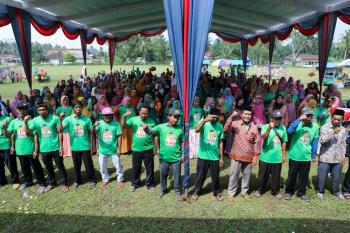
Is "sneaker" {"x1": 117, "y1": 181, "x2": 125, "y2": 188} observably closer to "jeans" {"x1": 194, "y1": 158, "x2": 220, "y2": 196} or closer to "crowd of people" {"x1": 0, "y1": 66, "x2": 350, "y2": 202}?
"crowd of people" {"x1": 0, "y1": 66, "x2": 350, "y2": 202}

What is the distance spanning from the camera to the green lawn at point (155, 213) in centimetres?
386

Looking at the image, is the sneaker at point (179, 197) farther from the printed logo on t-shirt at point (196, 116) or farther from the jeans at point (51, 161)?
the jeans at point (51, 161)

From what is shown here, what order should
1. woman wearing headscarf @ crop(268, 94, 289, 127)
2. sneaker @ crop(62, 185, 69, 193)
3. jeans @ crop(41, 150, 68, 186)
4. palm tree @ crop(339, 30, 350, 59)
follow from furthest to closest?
palm tree @ crop(339, 30, 350, 59) < woman wearing headscarf @ crop(268, 94, 289, 127) < sneaker @ crop(62, 185, 69, 193) < jeans @ crop(41, 150, 68, 186)

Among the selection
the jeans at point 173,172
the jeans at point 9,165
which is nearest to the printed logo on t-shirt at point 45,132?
the jeans at point 9,165

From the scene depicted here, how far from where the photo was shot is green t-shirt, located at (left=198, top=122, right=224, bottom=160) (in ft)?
14.3

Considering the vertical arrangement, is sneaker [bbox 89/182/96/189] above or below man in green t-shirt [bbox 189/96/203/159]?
below

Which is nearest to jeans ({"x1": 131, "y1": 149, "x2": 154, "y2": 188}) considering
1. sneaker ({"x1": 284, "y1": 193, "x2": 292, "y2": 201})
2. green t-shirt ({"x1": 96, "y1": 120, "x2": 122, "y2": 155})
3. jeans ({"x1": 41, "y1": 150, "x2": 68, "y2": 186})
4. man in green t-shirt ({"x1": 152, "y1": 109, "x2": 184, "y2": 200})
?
man in green t-shirt ({"x1": 152, "y1": 109, "x2": 184, "y2": 200})

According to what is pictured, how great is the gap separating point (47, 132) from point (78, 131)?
1.65ft

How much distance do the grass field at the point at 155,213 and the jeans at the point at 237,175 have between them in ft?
0.54

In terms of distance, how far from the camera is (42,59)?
86.3 meters

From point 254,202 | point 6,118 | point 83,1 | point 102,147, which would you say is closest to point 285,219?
point 254,202

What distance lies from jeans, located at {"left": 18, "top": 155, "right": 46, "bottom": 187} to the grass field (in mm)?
191

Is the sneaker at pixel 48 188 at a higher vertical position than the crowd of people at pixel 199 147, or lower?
lower

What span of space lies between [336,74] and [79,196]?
96.2 feet
